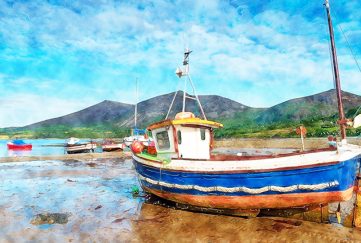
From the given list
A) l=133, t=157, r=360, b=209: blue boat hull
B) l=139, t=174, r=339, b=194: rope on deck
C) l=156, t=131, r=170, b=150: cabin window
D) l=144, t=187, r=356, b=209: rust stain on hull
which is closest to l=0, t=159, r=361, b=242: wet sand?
l=144, t=187, r=356, b=209: rust stain on hull

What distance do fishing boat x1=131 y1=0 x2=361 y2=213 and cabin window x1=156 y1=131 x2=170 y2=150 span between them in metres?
0.04

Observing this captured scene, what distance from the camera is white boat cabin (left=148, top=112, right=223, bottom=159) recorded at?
11.2 m

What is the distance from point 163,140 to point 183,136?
1.03m

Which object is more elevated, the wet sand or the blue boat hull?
the blue boat hull

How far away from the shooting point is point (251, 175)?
8500mm

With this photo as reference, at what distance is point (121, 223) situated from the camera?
975cm

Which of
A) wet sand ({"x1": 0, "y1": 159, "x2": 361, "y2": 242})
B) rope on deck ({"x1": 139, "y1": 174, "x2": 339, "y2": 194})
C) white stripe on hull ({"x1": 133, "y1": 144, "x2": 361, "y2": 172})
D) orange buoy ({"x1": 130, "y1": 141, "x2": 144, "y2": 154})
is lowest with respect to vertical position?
wet sand ({"x1": 0, "y1": 159, "x2": 361, "y2": 242})

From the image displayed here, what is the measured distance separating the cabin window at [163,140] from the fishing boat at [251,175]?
1.7 inches

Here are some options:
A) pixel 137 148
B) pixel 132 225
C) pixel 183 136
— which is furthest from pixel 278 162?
pixel 137 148

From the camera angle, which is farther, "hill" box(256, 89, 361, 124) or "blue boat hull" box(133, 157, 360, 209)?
"hill" box(256, 89, 361, 124)

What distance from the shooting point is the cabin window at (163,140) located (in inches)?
461

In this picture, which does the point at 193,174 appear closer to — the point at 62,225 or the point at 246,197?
the point at 246,197

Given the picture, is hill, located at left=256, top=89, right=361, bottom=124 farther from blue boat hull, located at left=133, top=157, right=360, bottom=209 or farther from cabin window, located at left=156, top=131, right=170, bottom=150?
blue boat hull, located at left=133, top=157, right=360, bottom=209

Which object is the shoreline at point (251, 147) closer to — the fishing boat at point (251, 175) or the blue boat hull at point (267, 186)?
the fishing boat at point (251, 175)
